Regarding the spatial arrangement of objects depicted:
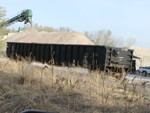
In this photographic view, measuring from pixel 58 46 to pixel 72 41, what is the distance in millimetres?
22674

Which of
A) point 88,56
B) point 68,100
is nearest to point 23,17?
point 88,56

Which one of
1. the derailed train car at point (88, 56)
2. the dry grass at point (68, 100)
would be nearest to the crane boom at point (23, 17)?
the derailed train car at point (88, 56)

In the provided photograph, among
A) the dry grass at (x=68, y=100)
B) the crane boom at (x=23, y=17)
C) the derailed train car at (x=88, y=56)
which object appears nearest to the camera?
the dry grass at (x=68, y=100)

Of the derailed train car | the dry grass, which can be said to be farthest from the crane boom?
the dry grass

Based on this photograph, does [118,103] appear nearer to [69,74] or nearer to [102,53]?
[69,74]

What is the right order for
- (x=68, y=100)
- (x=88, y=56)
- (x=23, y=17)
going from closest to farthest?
(x=68, y=100), (x=88, y=56), (x=23, y=17)

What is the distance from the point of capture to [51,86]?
18.3 ft

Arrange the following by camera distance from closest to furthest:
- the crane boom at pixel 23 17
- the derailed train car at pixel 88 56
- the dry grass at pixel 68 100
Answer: the dry grass at pixel 68 100 < the derailed train car at pixel 88 56 < the crane boom at pixel 23 17

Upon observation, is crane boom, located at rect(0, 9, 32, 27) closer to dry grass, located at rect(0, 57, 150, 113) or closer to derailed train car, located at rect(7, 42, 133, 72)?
derailed train car, located at rect(7, 42, 133, 72)

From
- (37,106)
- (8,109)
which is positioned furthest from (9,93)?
A: (37,106)

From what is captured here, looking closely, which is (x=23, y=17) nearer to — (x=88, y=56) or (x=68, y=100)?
(x=88, y=56)

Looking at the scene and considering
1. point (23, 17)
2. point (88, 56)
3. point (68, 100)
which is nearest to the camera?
point (68, 100)

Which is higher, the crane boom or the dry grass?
the crane boom

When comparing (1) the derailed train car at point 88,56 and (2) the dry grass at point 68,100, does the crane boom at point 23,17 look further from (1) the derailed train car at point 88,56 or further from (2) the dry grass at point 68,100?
(2) the dry grass at point 68,100
